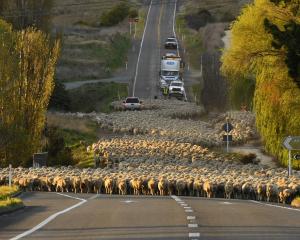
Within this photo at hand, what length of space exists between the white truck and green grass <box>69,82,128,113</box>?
5.73 meters

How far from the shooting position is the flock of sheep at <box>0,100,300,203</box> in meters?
32.9

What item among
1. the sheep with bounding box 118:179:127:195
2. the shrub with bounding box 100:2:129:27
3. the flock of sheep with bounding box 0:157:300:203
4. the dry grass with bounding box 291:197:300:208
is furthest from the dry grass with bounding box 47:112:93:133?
the shrub with bounding box 100:2:129:27

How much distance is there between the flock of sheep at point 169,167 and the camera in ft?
108

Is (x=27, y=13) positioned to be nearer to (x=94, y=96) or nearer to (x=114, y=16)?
(x=94, y=96)

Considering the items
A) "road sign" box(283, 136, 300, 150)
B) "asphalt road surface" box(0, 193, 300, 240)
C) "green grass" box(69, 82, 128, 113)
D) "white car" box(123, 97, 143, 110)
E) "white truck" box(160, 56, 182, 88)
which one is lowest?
"asphalt road surface" box(0, 193, 300, 240)

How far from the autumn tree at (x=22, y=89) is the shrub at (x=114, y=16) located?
84.8 meters

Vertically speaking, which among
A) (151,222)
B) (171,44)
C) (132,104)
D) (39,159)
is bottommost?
(151,222)

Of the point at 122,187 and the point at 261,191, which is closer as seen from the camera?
the point at 261,191

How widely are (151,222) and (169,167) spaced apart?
25158 mm

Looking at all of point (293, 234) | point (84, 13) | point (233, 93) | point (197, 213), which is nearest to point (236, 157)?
point (233, 93)

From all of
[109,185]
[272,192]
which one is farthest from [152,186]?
[272,192]

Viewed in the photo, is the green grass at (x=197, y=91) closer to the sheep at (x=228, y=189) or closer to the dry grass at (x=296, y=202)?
the sheep at (x=228, y=189)

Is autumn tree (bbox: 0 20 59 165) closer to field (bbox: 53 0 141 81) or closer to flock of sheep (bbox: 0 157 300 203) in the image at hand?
flock of sheep (bbox: 0 157 300 203)

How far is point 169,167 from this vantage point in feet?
144
